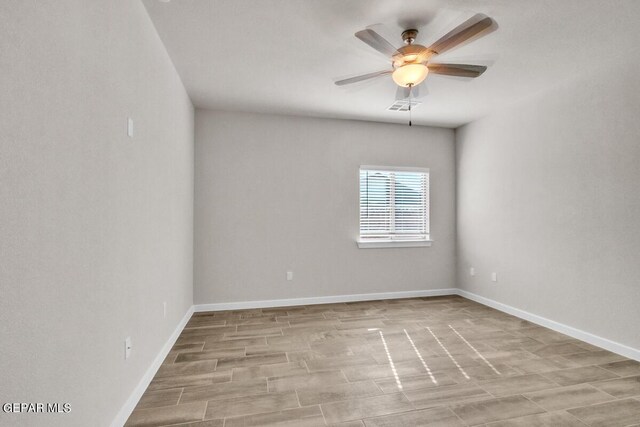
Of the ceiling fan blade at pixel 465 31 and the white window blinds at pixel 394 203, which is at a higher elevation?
the ceiling fan blade at pixel 465 31

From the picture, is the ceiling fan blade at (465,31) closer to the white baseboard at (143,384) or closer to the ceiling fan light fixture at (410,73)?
the ceiling fan light fixture at (410,73)

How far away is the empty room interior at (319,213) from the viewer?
48.5 inches

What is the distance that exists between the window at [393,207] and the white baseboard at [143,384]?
8.86 feet

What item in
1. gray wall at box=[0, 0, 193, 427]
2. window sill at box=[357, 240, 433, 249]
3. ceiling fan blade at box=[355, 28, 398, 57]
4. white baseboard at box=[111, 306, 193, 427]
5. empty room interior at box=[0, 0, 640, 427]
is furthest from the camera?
window sill at box=[357, 240, 433, 249]

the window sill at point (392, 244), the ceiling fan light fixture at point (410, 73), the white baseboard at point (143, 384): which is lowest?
the white baseboard at point (143, 384)

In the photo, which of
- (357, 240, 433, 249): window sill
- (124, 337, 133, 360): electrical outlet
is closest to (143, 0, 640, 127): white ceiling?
(357, 240, 433, 249): window sill

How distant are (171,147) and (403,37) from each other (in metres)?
2.23

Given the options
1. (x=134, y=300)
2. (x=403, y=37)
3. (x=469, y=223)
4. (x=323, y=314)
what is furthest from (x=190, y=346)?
(x=469, y=223)

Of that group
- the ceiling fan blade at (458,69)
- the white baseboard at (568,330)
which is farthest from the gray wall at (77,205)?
the white baseboard at (568,330)

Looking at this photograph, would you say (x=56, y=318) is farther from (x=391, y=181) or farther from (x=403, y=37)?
(x=391, y=181)

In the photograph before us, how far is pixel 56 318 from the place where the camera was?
3.84 ft

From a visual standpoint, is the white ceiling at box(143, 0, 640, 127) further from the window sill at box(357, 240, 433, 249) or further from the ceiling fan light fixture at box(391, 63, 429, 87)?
the window sill at box(357, 240, 433, 249)

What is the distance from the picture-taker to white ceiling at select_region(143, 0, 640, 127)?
2.16 metres

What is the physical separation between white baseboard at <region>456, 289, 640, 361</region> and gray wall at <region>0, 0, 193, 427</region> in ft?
Result: 13.0
